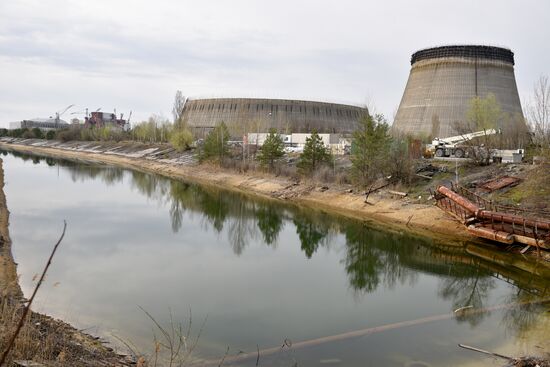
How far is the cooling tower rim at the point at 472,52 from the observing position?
130 feet

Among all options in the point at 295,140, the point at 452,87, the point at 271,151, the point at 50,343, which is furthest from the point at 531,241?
the point at 295,140

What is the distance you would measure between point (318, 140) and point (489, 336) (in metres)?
20.9

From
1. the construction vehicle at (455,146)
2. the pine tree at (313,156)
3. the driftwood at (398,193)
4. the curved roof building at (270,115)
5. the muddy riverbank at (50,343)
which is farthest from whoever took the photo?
the curved roof building at (270,115)

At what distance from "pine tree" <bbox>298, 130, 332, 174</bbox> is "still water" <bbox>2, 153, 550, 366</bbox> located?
735 centimetres

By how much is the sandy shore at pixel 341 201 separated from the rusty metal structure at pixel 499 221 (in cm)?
73

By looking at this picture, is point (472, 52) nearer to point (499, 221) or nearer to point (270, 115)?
point (270, 115)

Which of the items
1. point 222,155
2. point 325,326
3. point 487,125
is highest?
point 487,125

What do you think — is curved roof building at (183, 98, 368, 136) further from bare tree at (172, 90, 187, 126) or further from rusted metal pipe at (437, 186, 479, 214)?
rusted metal pipe at (437, 186, 479, 214)


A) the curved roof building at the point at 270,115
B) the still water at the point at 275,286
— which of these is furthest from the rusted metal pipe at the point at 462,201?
the curved roof building at the point at 270,115

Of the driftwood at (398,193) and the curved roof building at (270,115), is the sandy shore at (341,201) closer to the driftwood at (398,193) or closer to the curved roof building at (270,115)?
the driftwood at (398,193)

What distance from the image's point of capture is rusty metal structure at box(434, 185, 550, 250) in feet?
46.7

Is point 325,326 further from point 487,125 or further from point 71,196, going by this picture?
point 487,125

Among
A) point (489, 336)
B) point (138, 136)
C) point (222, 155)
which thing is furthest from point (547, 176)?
point (138, 136)

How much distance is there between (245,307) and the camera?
32.4ft
